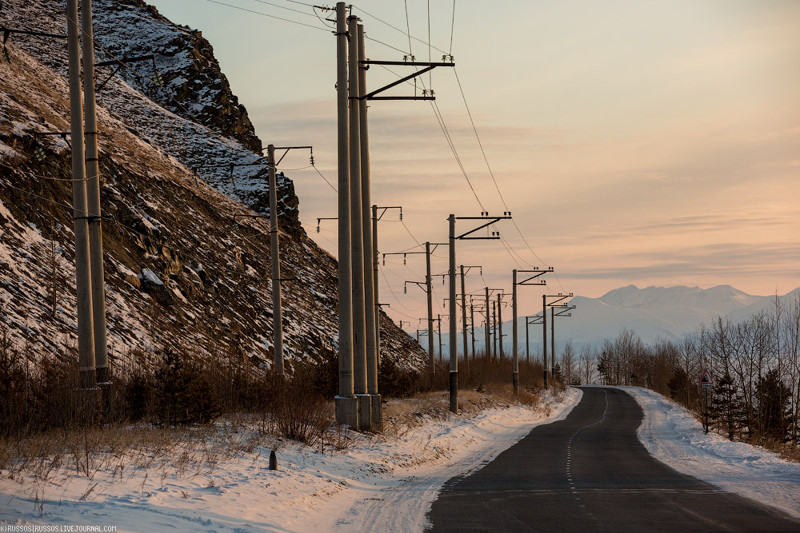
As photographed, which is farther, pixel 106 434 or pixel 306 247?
pixel 306 247

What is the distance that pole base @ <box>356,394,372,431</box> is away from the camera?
2173 centimetres

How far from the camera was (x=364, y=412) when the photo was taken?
21.8 m

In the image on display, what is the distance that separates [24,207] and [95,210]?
70.2 ft

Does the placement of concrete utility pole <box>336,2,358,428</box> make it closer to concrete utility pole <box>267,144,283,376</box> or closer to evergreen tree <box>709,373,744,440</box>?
concrete utility pole <box>267,144,283,376</box>

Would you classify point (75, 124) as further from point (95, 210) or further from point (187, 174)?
point (187, 174)

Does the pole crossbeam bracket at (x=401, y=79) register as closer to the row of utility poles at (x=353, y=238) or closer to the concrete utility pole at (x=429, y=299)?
the row of utility poles at (x=353, y=238)

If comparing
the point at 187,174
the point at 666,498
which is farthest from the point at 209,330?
the point at 666,498

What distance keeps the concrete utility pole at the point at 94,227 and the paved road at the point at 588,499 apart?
24.3 feet

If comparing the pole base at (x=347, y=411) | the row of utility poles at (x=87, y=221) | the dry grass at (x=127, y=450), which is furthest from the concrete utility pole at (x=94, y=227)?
the pole base at (x=347, y=411)

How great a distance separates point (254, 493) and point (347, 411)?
866 centimetres

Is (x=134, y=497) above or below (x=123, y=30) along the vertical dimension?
below

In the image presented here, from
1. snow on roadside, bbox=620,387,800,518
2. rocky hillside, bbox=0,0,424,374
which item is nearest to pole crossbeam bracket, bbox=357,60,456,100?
rocky hillside, bbox=0,0,424,374

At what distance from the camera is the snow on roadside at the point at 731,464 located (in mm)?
14758

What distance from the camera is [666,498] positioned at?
14453 mm
